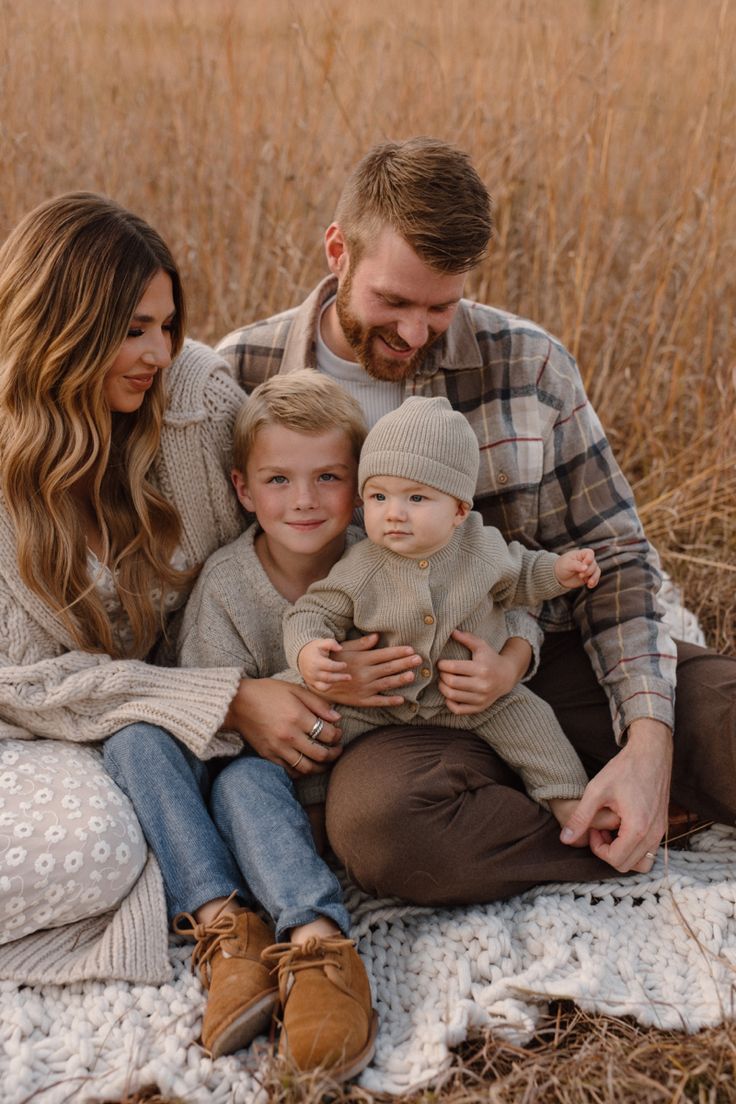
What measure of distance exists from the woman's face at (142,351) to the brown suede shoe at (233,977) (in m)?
1.02

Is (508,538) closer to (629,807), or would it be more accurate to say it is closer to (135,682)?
(629,807)

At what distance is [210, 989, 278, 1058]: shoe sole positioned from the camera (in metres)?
1.75

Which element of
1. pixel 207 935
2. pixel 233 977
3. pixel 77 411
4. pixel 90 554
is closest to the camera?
pixel 233 977

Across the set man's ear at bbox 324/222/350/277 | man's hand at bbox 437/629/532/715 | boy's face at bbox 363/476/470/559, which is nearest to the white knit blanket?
man's hand at bbox 437/629/532/715

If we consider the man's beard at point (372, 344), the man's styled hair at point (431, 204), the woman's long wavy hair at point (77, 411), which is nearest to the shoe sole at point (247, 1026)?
the woman's long wavy hair at point (77, 411)

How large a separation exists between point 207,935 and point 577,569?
3.14 ft

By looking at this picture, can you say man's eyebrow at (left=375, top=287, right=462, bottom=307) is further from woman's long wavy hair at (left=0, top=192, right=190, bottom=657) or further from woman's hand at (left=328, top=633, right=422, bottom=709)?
woman's hand at (left=328, top=633, right=422, bottom=709)

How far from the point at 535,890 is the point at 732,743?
1.61 ft

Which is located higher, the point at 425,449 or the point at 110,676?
the point at 425,449

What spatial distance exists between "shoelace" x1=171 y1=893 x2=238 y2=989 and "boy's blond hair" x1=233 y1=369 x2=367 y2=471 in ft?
2.96

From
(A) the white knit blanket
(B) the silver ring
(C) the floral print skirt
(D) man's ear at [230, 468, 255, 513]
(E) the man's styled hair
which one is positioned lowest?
(A) the white knit blanket

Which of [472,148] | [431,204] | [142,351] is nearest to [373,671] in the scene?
[142,351]

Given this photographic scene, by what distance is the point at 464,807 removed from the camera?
207cm

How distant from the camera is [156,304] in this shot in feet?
7.06
